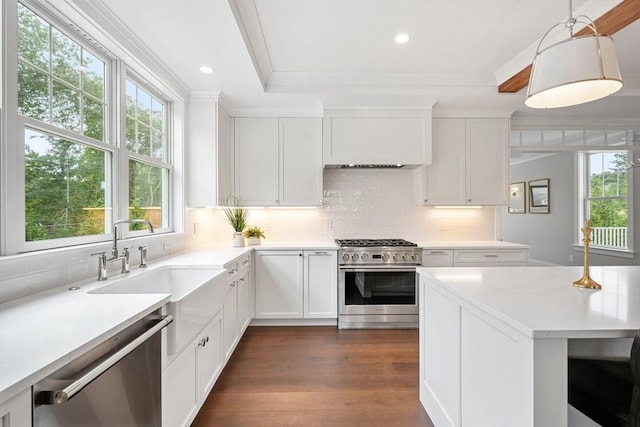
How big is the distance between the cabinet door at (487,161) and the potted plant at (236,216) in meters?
2.69

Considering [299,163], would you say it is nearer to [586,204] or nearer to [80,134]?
[80,134]

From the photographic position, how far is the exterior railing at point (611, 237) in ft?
16.3

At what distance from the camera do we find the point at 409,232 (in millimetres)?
3818

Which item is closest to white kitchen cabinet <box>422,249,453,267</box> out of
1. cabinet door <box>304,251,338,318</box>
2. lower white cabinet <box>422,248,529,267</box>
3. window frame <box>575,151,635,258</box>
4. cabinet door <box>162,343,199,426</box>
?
lower white cabinet <box>422,248,529,267</box>

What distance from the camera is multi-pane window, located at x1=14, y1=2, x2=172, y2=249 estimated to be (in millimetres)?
1488

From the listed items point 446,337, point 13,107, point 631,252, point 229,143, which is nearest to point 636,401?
point 446,337

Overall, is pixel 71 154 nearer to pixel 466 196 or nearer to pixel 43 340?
pixel 43 340

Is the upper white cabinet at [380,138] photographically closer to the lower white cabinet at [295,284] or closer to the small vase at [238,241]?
the lower white cabinet at [295,284]

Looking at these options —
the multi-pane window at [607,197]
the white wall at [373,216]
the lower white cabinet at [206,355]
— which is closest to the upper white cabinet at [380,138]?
the white wall at [373,216]

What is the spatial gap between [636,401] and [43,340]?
1.77 m

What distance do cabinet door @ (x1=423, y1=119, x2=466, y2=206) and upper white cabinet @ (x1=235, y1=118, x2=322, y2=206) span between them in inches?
52.9

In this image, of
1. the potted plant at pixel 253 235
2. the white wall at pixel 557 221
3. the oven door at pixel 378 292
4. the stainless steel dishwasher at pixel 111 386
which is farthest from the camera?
the white wall at pixel 557 221

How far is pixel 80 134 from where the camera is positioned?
70.8 inches

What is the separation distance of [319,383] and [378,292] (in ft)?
4.17
